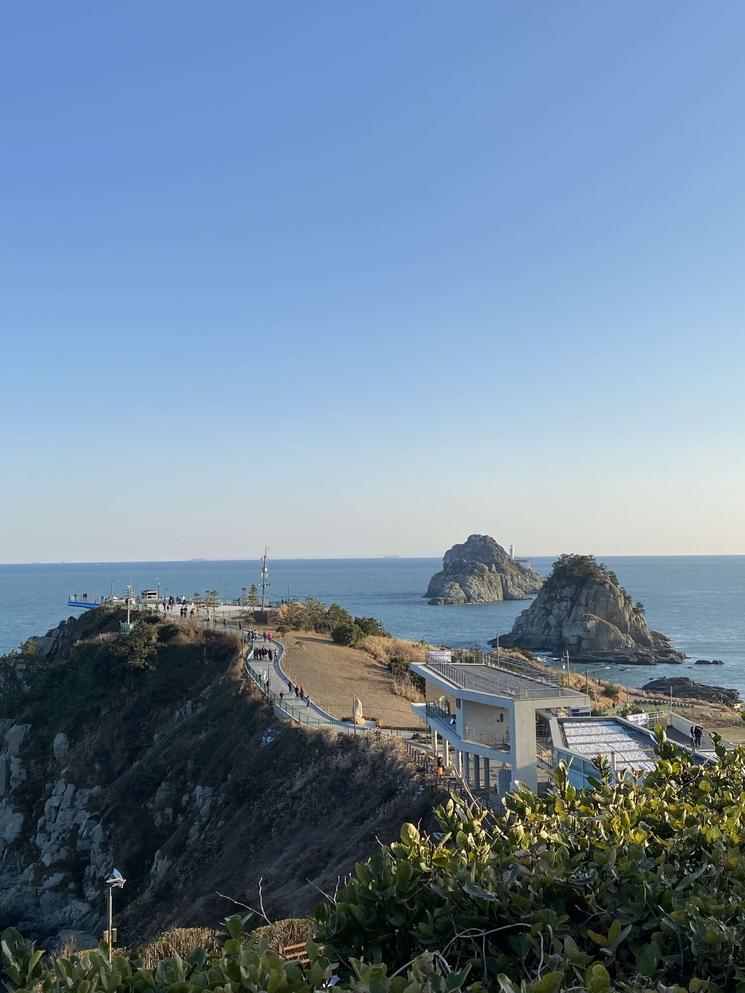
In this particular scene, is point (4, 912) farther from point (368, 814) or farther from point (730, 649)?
point (730, 649)

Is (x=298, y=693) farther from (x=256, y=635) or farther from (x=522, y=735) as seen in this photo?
(x=522, y=735)

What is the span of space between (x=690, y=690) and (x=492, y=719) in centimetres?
5168

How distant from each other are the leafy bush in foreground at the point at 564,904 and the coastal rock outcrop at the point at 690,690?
6198 cm

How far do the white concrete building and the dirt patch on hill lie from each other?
8060 millimetres

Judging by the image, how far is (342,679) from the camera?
43.6m

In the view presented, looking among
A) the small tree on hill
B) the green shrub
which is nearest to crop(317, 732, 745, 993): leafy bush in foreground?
the green shrub

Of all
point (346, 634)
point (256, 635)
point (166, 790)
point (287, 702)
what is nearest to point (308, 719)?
point (287, 702)

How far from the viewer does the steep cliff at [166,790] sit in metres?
24.8

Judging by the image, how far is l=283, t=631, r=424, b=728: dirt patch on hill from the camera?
37531mm

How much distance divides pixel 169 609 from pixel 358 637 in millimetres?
19483

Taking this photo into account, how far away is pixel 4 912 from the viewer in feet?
108

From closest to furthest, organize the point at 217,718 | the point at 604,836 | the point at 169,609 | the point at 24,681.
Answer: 1. the point at 604,836
2. the point at 217,718
3. the point at 24,681
4. the point at 169,609

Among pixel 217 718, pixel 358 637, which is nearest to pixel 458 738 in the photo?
pixel 217 718

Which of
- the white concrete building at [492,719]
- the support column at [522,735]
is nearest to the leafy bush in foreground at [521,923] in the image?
the support column at [522,735]
